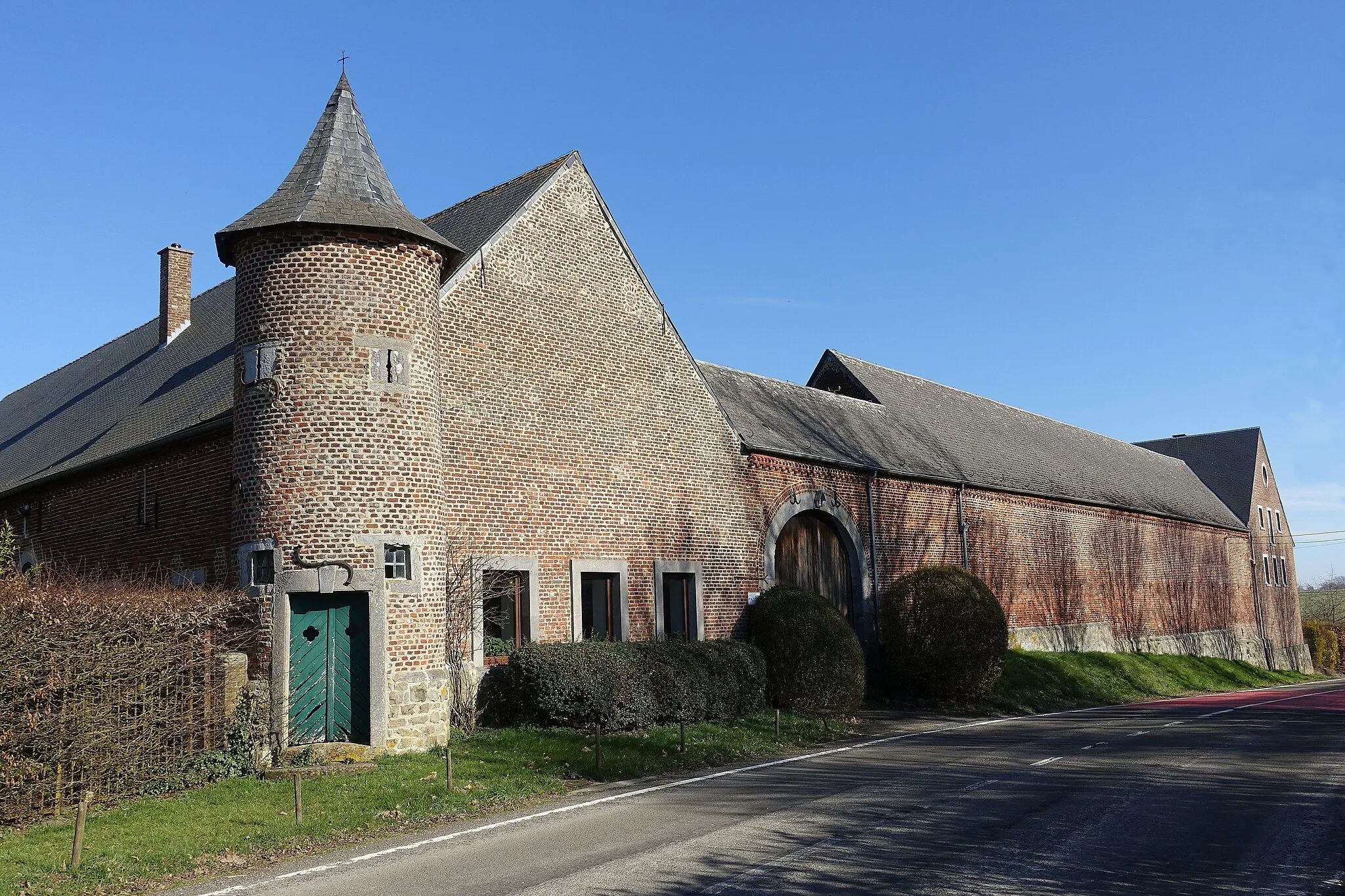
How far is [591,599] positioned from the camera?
18.8 m

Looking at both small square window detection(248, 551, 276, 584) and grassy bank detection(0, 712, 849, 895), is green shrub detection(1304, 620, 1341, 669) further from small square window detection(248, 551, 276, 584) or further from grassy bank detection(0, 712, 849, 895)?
small square window detection(248, 551, 276, 584)

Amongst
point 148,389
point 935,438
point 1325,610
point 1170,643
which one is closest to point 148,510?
point 148,389

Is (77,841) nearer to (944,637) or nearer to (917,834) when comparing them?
(917,834)

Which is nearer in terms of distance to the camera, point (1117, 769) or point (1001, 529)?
point (1117, 769)

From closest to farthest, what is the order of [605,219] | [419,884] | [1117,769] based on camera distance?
1. [419,884]
2. [1117,769]
3. [605,219]

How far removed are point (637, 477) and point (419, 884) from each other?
11993 mm

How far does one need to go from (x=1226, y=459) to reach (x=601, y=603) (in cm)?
4472

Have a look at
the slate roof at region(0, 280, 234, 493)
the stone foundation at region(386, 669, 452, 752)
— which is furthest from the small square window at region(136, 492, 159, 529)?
the stone foundation at region(386, 669, 452, 752)

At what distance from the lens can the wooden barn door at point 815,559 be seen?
2273cm

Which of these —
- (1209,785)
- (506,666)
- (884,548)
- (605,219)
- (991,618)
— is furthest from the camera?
(884,548)

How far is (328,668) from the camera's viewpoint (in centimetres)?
1409

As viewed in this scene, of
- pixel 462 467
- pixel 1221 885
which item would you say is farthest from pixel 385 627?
pixel 1221 885

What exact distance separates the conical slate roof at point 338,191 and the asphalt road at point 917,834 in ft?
27.4

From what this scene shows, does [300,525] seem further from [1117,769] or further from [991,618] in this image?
[991,618]
